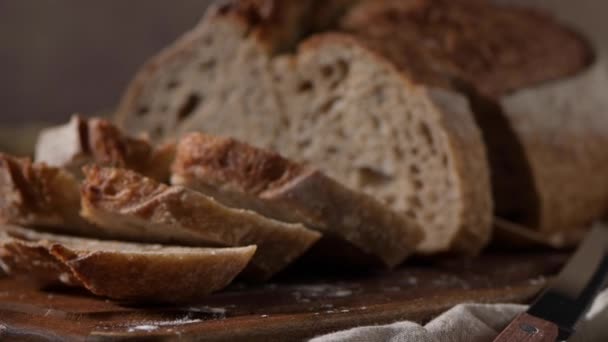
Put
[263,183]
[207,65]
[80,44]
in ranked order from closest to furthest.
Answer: [263,183], [207,65], [80,44]

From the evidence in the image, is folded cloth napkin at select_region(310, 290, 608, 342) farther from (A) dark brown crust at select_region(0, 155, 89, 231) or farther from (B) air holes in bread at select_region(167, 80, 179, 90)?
(B) air holes in bread at select_region(167, 80, 179, 90)

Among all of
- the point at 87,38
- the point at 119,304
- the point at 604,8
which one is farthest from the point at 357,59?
the point at 87,38

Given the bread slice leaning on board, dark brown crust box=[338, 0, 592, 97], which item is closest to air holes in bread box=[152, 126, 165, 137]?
the bread slice leaning on board

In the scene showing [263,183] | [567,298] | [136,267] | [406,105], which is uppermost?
[406,105]

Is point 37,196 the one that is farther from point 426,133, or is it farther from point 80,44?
point 80,44

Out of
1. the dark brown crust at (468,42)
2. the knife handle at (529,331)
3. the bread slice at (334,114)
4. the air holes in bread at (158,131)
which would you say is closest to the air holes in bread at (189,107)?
the bread slice at (334,114)

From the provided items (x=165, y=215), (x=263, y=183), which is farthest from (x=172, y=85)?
(x=165, y=215)
